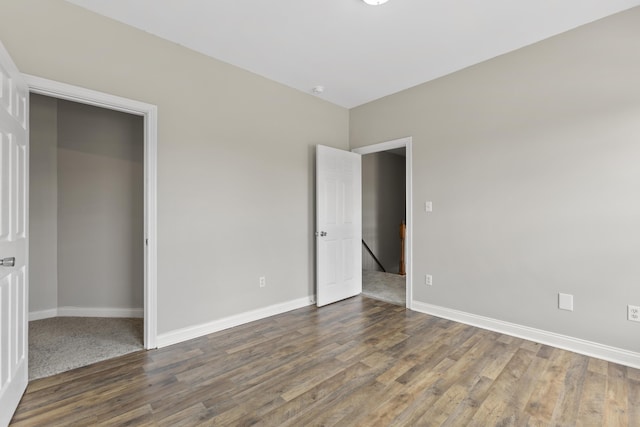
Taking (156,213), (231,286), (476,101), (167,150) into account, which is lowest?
(231,286)

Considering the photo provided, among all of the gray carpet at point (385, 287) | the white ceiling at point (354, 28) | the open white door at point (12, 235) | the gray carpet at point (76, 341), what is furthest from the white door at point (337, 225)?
the open white door at point (12, 235)

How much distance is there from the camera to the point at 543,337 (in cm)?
274

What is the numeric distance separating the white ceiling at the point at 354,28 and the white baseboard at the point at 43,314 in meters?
3.17

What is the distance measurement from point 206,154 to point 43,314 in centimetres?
263

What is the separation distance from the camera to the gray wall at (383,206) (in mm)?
6512

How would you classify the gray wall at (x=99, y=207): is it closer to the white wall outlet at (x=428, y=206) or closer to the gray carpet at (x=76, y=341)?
the gray carpet at (x=76, y=341)

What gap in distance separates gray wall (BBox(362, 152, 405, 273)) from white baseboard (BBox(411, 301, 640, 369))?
10.1ft

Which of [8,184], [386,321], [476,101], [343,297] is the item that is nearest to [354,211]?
[343,297]

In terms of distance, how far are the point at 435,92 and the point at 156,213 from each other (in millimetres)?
3245

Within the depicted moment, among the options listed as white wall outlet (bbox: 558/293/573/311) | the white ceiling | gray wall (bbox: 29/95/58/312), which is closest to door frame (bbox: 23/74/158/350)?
the white ceiling

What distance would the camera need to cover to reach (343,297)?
4.10m

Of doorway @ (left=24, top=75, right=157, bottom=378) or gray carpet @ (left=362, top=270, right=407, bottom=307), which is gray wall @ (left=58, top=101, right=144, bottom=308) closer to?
doorway @ (left=24, top=75, right=157, bottom=378)

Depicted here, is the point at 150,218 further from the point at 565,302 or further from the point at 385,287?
the point at 565,302

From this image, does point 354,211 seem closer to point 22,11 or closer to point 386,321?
point 386,321
